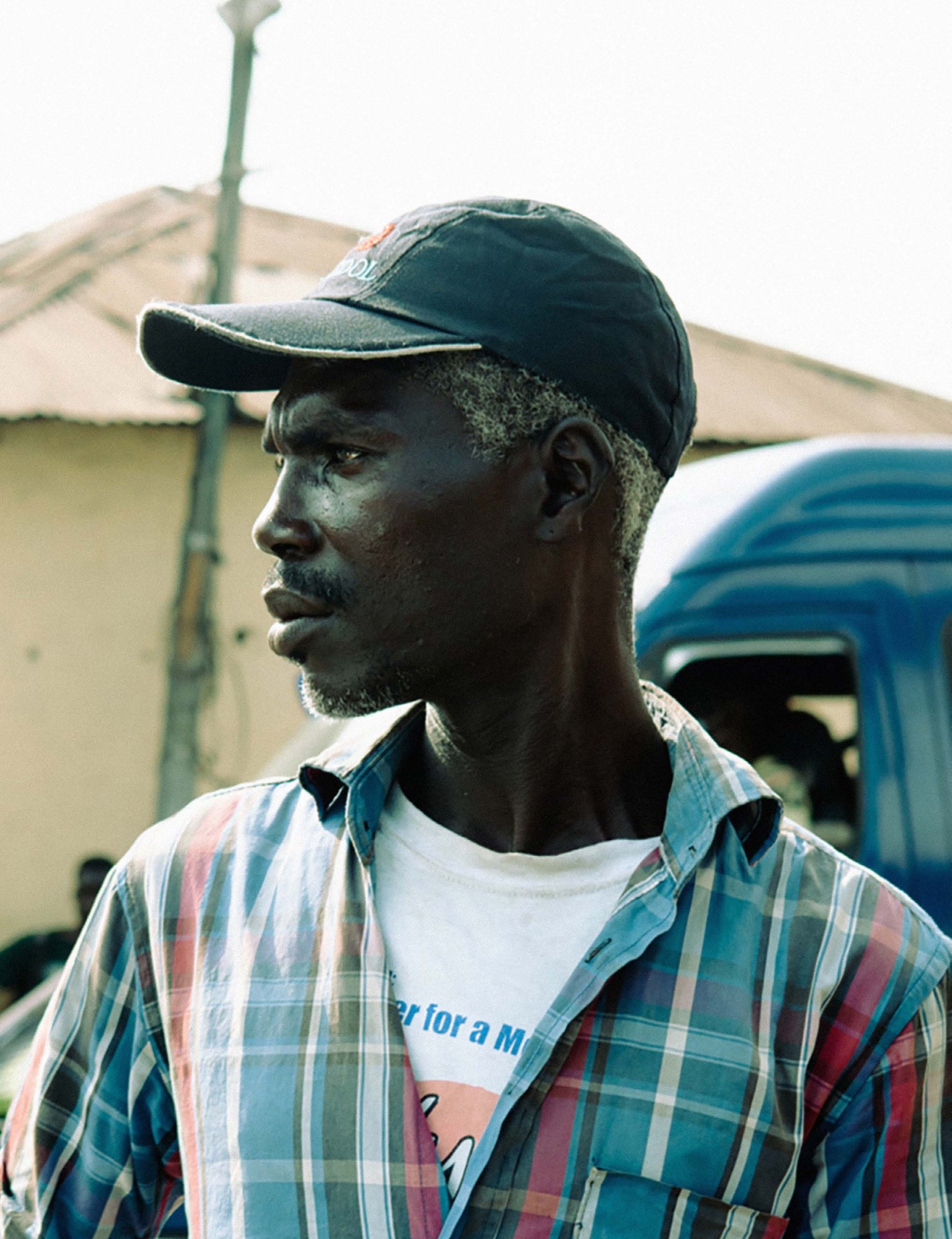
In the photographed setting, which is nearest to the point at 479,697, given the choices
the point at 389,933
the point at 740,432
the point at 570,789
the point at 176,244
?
Answer: the point at 570,789

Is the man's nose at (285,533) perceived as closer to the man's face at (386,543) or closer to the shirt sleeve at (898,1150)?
the man's face at (386,543)

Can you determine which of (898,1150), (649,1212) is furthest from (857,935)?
(649,1212)

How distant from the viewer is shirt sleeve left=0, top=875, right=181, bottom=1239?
1467 mm

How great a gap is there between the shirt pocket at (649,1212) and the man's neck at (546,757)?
1.28ft

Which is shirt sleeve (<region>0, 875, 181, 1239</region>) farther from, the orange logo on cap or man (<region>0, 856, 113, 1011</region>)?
man (<region>0, 856, 113, 1011</region>)

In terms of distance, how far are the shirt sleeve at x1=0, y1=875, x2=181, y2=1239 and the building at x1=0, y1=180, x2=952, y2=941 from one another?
696 cm

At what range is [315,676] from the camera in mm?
1551

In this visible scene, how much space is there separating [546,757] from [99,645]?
7396 millimetres

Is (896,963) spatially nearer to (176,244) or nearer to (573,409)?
(573,409)

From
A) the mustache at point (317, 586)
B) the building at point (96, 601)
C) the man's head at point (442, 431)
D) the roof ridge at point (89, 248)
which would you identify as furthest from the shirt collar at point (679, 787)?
the roof ridge at point (89, 248)

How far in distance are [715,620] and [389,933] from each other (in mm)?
1987

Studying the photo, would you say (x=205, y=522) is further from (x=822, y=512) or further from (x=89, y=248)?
(x=822, y=512)

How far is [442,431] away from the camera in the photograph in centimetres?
152

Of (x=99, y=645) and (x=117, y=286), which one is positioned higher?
(x=117, y=286)
